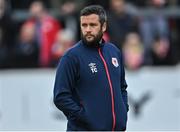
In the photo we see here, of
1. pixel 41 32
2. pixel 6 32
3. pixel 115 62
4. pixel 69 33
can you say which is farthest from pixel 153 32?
pixel 115 62

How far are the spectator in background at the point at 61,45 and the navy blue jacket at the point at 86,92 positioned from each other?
233 inches

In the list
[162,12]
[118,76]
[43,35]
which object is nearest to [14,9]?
[43,35]

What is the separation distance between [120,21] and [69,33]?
981 mm

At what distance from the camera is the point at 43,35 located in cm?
1267

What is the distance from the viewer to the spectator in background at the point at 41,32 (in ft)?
41.1

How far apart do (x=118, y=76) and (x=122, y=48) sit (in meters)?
5.94

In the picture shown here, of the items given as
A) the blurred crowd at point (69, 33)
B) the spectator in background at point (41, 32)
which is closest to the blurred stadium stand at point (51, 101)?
the blurred crowd at point (69, 33)

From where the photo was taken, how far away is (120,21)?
42.2ft

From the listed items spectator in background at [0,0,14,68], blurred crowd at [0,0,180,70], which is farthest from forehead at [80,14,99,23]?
spectator in background at [0,0,14,68]

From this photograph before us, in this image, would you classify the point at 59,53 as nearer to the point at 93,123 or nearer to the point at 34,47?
the point at 34,47

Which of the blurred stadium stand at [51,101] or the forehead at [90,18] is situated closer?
the forehead at [90,18]

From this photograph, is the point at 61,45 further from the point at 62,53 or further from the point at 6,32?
the point at 6,32

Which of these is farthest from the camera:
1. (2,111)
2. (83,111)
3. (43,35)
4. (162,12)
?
(162,12)

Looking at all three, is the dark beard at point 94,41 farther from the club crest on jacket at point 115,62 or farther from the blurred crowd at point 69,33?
the blurred crowd at point 69,33
